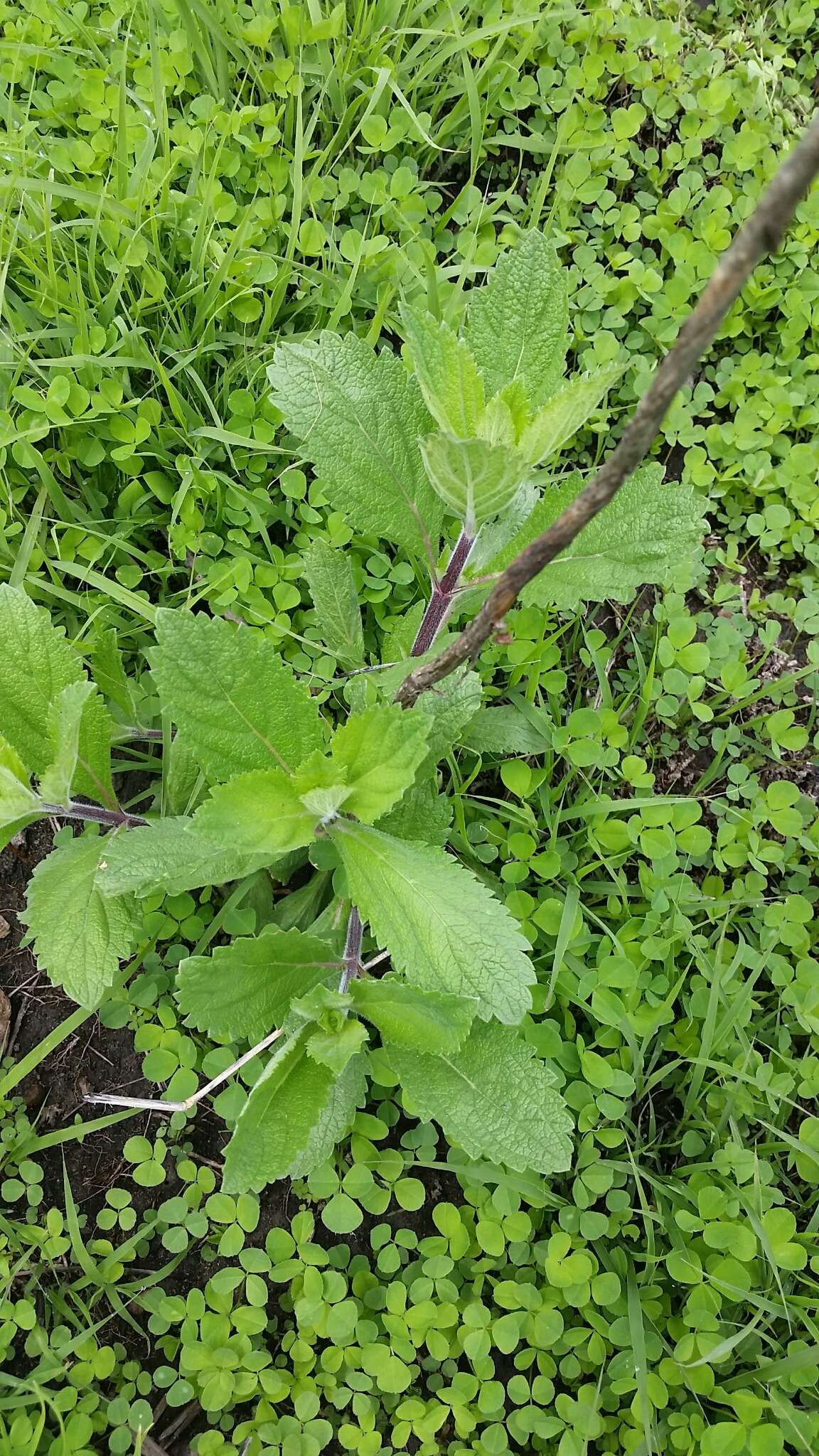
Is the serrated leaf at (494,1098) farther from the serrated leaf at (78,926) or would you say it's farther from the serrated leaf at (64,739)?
the serrated leaf at (64,739)

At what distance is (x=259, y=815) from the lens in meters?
1.51

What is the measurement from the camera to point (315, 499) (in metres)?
2.44

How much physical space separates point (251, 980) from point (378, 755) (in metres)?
0.48

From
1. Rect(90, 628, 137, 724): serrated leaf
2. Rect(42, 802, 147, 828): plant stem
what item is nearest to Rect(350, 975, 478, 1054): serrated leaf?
Rect(42, 802, 147, 828): plant stem

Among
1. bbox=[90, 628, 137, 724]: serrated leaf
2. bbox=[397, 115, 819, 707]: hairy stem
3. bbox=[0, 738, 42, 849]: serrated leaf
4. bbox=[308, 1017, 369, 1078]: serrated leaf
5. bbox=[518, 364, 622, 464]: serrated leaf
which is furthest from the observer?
bbox=[90, 628, 137, 724]: serrated leaf

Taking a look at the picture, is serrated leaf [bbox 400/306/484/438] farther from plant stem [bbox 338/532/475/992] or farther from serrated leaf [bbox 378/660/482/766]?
serrated leaf [bbox 378/660/482/766]

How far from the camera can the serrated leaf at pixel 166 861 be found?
1623 millimetres

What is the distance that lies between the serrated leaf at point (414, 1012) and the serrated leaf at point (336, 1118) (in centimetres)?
27

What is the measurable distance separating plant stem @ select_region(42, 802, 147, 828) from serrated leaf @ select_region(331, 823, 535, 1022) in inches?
24.4

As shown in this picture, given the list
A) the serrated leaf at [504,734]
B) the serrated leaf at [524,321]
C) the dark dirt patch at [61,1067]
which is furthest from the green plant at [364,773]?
the dark dirt patch at [61,1067]

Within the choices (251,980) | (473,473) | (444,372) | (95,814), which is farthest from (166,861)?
(444,372)

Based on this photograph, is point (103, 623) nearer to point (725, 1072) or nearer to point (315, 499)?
point (315, 499)

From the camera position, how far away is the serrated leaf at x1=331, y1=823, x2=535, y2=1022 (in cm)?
149

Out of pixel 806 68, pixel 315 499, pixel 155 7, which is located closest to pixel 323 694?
pixel 315 499
